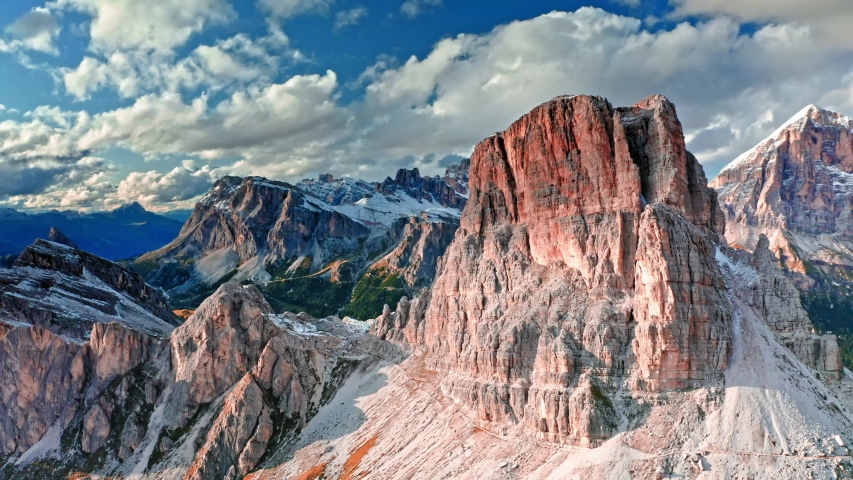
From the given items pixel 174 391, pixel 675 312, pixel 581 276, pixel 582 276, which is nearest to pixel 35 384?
pixel 174 391

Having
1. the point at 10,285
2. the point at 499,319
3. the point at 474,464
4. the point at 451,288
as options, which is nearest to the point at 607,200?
the point at 499,319

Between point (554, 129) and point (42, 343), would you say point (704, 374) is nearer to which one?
point (554, 129)

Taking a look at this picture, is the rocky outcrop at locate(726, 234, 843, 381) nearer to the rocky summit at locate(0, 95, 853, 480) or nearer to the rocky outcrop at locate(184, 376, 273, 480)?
the rocky summit at locate(0, 95, 853, 480)

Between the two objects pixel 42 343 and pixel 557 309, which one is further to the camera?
pixel 42 343

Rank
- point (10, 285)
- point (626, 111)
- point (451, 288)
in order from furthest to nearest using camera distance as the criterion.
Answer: point (10, 285) < point (451, 288) < point (626, 111)

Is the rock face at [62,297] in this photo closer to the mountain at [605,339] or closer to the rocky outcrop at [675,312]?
the mountain at [605,339]

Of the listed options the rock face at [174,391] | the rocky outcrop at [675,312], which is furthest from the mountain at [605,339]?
the rock face at [174,391]

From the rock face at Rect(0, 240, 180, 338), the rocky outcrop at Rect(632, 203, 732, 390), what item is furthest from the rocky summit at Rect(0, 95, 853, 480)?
→ the rock face at Rect(0, 240, 180, 338)
